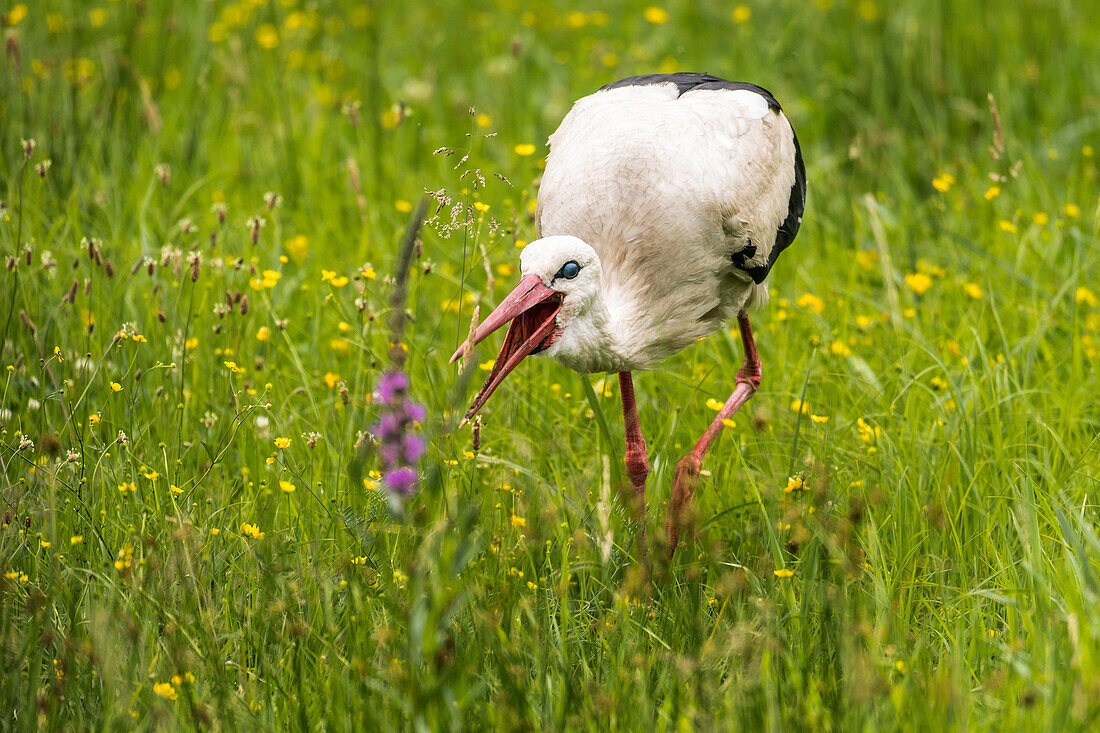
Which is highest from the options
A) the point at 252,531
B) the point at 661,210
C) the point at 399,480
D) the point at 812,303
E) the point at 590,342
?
the point at 661,210

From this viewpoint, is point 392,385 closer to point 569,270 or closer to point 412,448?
point 412,448

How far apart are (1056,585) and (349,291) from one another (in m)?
2.86

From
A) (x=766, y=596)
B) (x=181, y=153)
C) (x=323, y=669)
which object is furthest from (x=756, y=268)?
(x=181, y=153)

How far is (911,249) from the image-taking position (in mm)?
4535

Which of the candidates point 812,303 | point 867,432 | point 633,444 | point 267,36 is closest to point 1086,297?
Result: point 812,303

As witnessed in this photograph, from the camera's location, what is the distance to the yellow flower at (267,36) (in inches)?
244

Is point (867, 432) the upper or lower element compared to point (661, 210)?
lower

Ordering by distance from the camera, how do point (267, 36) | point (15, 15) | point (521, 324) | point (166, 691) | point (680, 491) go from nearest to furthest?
→ point (166, 691), point (521, 324), point (680, 491), point (15, 15), point (267, 36)

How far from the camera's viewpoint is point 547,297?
2869 millimetres

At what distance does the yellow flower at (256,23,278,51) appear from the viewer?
6.21 m

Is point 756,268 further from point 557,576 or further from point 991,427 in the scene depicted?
point 557,576

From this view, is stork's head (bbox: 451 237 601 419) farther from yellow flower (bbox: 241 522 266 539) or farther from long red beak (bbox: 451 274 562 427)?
yellow flower (bbox: 241 522 266 539)

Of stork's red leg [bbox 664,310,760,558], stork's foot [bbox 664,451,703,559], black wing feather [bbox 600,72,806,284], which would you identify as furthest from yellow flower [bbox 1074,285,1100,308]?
stork's foot [bbox 664,451,703,559]

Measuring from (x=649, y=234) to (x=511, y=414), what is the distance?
83 cm
